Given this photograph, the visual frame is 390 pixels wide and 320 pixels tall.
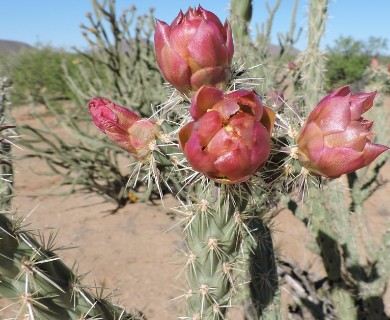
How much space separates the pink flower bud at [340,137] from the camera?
0.86 m

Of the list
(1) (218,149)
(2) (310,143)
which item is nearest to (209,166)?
(1) (218,149)

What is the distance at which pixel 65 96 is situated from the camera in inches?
579

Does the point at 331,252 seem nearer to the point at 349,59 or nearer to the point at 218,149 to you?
the point at 218,149

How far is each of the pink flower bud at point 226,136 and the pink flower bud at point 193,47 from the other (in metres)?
0.16

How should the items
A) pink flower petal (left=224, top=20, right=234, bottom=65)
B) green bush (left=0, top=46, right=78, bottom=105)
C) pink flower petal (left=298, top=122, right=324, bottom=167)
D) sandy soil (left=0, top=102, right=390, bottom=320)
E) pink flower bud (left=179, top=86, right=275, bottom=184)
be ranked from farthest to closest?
green bush (left=0, top=46, right=78, bottom=105) → sandy soil (left=0, top=102, right=390, bottom=320) → pink flower petal (left=224, top=20, right=234, bottom=65) → pink flower petal (left=298, top=122, right=324, bottom=167) → pink flower bud (left=179, top=86, right=275, bottom=184)

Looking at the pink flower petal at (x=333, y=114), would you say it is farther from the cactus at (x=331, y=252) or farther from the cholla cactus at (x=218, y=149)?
the cactus at (x=331, y=252)

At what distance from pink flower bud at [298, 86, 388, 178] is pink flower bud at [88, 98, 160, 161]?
0.37 metres

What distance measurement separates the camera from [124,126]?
1065mm

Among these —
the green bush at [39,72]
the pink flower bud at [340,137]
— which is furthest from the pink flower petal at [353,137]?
the green bush at [39,72]

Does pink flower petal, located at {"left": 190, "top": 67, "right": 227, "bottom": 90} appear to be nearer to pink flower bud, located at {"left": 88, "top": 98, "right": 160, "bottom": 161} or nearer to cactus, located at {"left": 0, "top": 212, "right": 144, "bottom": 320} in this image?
pink flower bud, located at {"left": 88, "top": 98, "right": 160, "bottom": 161}

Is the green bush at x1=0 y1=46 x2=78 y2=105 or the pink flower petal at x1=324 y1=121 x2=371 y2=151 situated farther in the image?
the green bush at x1=0 y1=46 x2=78 y2=105

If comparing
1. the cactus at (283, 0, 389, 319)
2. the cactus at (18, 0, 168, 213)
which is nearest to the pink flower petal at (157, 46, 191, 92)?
the cactus at (283, 0, 389, 319)

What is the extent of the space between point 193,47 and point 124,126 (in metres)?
0.24

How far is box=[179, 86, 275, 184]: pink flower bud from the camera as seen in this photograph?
80 centimetres
